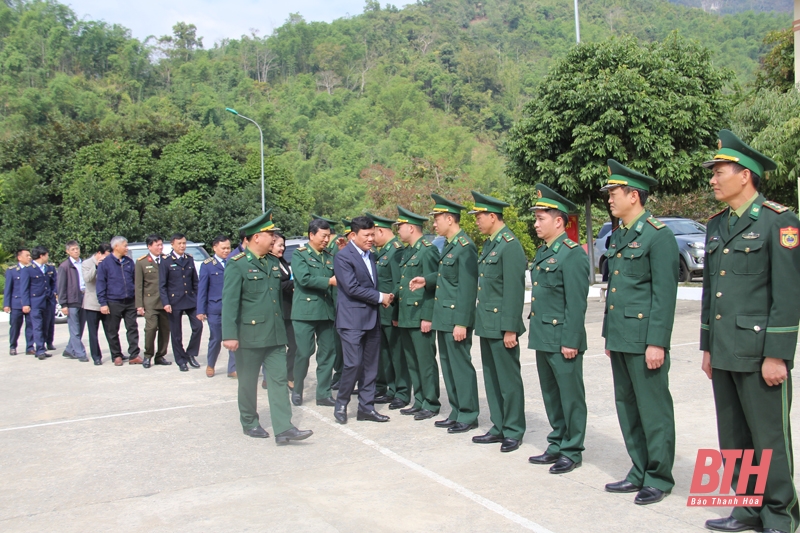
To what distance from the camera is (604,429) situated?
6363 millimetres

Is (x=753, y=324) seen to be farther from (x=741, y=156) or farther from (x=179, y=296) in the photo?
(x=179, y=296)

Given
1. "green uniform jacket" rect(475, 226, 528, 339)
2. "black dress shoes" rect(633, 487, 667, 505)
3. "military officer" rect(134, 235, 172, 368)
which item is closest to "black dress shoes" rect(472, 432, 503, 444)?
"green uniform jacket" rect(475, 226, 528, 339)

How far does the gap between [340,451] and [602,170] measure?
44.2ft

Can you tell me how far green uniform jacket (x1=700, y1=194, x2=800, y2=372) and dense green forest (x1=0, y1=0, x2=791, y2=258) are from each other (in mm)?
16032

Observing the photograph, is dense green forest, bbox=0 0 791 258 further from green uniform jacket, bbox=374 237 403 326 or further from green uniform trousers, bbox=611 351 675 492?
green uniform trousers, bbox=611 351 675 492

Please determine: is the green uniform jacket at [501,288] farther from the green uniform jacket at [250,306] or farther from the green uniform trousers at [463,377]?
the green uniform jacket at [250,306]

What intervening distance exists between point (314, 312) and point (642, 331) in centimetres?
396

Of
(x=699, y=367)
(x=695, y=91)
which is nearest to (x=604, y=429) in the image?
(x=699, y=367)

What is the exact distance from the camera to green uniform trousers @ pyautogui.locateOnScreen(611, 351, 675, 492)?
15.0 ft

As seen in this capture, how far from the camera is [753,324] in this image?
156 inches

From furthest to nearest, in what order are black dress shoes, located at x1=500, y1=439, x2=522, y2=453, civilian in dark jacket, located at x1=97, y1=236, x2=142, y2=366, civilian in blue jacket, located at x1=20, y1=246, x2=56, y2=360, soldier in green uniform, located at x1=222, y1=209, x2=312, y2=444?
civilian in blue jacket, located at x1=20, y1=246, x2=56, y2=360 < civilian in dark jacket, located at x1=97, y1=236, x2=142, y2=366 < soldier in green uniform, located at x1=222, y1=209, x2=312, y2=444 < black dress shoes, located at x1=500, y1=439, x2=522, y2=453

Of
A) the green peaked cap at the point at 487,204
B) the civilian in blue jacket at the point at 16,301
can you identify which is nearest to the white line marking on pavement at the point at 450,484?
the green peaked cap at the point at 487,204

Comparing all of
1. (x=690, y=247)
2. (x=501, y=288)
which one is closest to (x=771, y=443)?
(x=501, y=288)

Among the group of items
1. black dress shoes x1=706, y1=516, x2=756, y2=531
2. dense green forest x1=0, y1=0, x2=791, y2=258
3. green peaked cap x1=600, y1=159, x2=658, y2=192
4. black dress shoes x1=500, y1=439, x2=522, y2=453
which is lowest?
black dress shoes x1=500, y1=439, x2=522, y2=453
